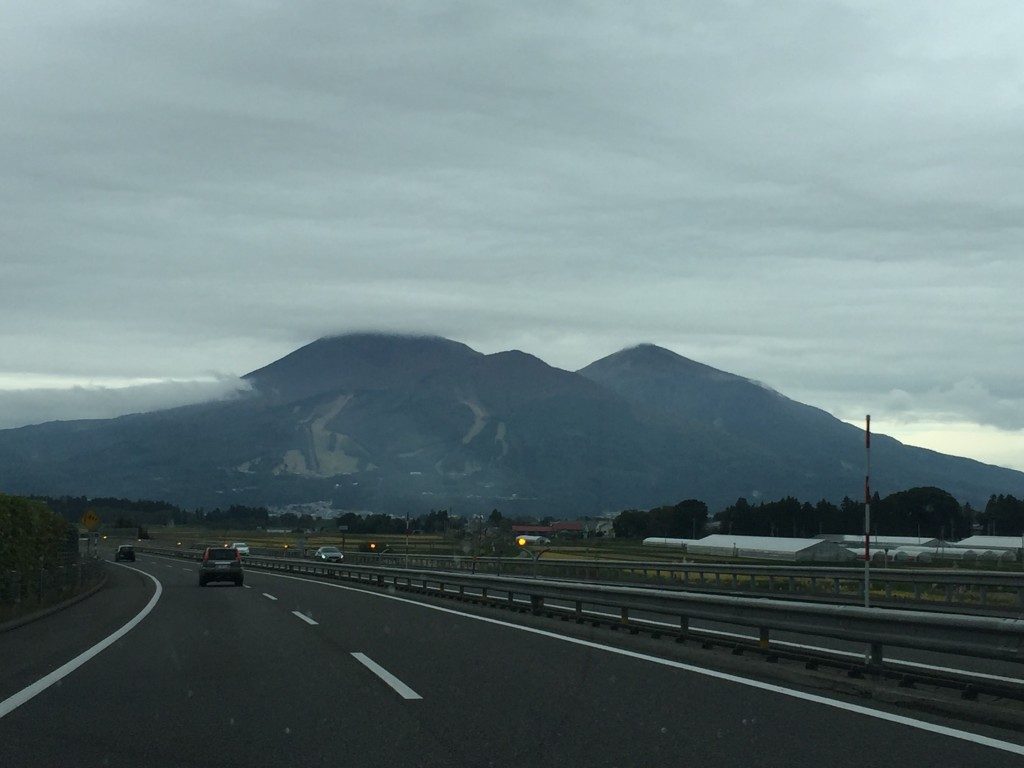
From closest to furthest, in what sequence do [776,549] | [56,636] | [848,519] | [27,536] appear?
[56,636] < [27,536] < [776,549] < [848,519]

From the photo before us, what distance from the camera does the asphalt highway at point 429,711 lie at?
27.3 feet

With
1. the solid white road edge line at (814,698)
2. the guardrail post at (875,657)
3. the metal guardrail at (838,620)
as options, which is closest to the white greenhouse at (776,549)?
the metal guardrail at (838,620)

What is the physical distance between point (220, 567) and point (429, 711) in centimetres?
3300

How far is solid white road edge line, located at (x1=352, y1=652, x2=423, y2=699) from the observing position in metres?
11.4

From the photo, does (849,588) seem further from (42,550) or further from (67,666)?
(67,666)

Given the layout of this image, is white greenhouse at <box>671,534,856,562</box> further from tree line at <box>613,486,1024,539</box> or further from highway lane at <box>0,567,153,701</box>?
highway lane at <box>0,567,153,701</box>

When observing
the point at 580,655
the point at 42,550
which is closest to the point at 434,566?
the point at 42,550

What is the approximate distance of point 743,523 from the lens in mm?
147000

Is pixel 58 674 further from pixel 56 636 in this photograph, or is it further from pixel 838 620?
pixel 838 620

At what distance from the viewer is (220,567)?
1636 inches

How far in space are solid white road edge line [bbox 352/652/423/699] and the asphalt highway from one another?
44mm

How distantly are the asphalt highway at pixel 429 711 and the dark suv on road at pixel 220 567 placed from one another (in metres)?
23.5

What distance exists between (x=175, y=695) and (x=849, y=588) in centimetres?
Answer: 3532

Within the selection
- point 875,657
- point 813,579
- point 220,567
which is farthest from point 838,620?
point 220,567
